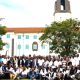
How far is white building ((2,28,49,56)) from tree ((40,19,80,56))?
89.7 feet

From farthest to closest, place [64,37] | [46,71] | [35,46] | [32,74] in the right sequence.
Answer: [35,46]
[64,37]
[46,71]
[32,74]

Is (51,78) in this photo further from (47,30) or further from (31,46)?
(31,46)

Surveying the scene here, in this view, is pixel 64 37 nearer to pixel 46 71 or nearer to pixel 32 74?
pixel 46 71

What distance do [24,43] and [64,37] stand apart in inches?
1597

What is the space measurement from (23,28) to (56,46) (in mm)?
50174

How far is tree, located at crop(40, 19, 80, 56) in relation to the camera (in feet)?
214

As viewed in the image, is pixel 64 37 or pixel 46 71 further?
pixel 64 37

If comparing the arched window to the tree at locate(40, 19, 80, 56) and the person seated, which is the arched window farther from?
the person seated

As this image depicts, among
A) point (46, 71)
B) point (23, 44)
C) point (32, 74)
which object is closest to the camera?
point (32, 74)

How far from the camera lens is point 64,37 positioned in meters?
64.8

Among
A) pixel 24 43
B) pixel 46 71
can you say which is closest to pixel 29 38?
pixel 24 43

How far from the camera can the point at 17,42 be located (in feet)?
340

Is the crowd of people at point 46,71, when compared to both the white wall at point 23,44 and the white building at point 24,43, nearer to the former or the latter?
the white building at point 24,43

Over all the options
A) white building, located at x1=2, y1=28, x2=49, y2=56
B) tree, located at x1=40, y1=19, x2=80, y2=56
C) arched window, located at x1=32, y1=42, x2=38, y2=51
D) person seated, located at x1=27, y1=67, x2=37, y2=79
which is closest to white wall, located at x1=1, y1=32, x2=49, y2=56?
white building, located at x1=2, y1=28, x2=49, y2=56
